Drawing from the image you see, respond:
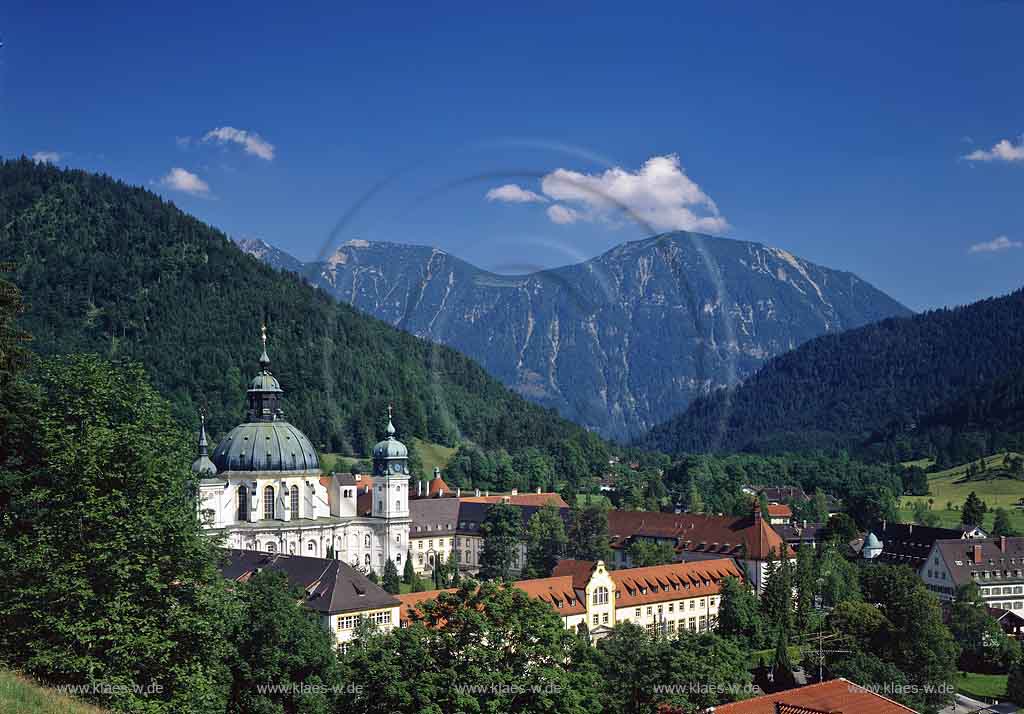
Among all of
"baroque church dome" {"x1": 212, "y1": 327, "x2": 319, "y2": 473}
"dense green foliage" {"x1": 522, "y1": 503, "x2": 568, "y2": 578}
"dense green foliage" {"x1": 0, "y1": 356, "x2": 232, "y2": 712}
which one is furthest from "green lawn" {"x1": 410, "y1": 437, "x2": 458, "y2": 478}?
"dense green foliage" {"x1": 0, "y1": 356, "x2": 232, "y2": 712}

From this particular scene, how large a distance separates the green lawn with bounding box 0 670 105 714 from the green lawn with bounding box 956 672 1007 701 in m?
48.2

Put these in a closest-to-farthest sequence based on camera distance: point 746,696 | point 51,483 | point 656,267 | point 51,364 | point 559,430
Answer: point 51,483 → point 51,364 → point 746,696 → point 656,267 → point 559,430

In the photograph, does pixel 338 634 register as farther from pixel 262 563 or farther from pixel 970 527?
pixel 970 527

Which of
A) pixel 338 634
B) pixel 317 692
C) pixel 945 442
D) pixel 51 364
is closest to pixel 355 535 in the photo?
pixel 338 634

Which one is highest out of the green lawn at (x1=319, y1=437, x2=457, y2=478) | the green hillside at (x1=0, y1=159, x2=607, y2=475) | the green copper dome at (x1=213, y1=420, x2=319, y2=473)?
the green hillside at (x1=0, y1=159, x2=607, y2=475)

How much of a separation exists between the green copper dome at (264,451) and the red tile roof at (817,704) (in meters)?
58.4

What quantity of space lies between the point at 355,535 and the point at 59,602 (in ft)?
227

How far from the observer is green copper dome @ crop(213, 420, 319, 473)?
87.7 metres

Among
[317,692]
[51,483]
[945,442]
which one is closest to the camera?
[51,483]

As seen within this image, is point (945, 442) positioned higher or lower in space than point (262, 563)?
higher

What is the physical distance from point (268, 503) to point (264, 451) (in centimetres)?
402

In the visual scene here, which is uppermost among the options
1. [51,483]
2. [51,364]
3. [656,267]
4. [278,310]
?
[278,310]

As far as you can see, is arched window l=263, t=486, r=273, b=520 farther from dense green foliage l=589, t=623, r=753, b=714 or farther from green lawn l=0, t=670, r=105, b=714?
green lawn l=0, t=670, r=105, b=714

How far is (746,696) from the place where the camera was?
37.0 metres
